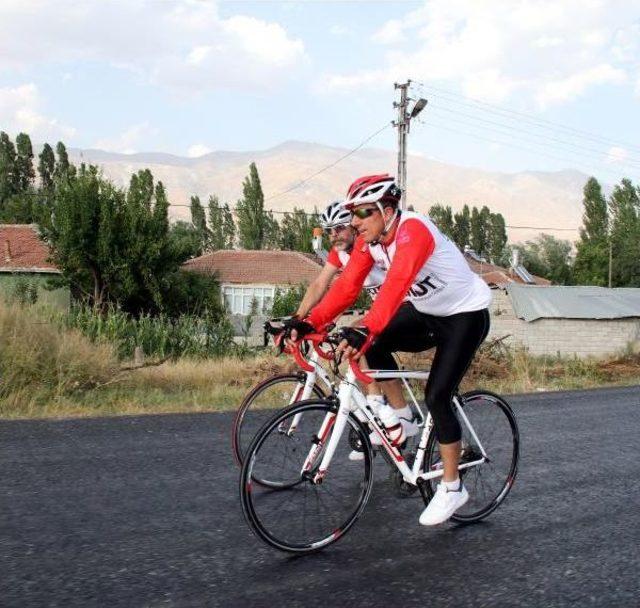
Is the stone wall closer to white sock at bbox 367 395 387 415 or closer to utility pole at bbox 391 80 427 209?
utility pole at bbox 391 80 427 209

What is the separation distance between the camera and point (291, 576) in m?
3.86

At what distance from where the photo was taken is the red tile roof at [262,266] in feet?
214

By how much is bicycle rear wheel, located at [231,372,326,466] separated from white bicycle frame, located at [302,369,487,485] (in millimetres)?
767

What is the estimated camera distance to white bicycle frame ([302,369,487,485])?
4305 mm

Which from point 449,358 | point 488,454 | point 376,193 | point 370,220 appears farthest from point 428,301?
point 488,454

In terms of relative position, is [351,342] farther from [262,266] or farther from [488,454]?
[262,266]

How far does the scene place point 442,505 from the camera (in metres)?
4.57

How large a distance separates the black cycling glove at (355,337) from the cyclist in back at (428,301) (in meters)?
0.02

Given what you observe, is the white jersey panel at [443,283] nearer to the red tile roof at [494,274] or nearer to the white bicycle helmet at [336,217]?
the white bicycle helmet at [336,217]

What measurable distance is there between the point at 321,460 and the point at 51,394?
20.4 ft

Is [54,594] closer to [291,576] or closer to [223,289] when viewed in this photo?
[291,576]

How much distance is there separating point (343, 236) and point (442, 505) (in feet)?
7.04

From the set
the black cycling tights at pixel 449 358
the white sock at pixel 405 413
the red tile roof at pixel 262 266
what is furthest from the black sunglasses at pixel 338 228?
the red tile roof at pixel 262 266

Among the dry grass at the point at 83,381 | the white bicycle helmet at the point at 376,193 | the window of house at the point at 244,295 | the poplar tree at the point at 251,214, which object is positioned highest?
the poplar tree at the point at 251,214
